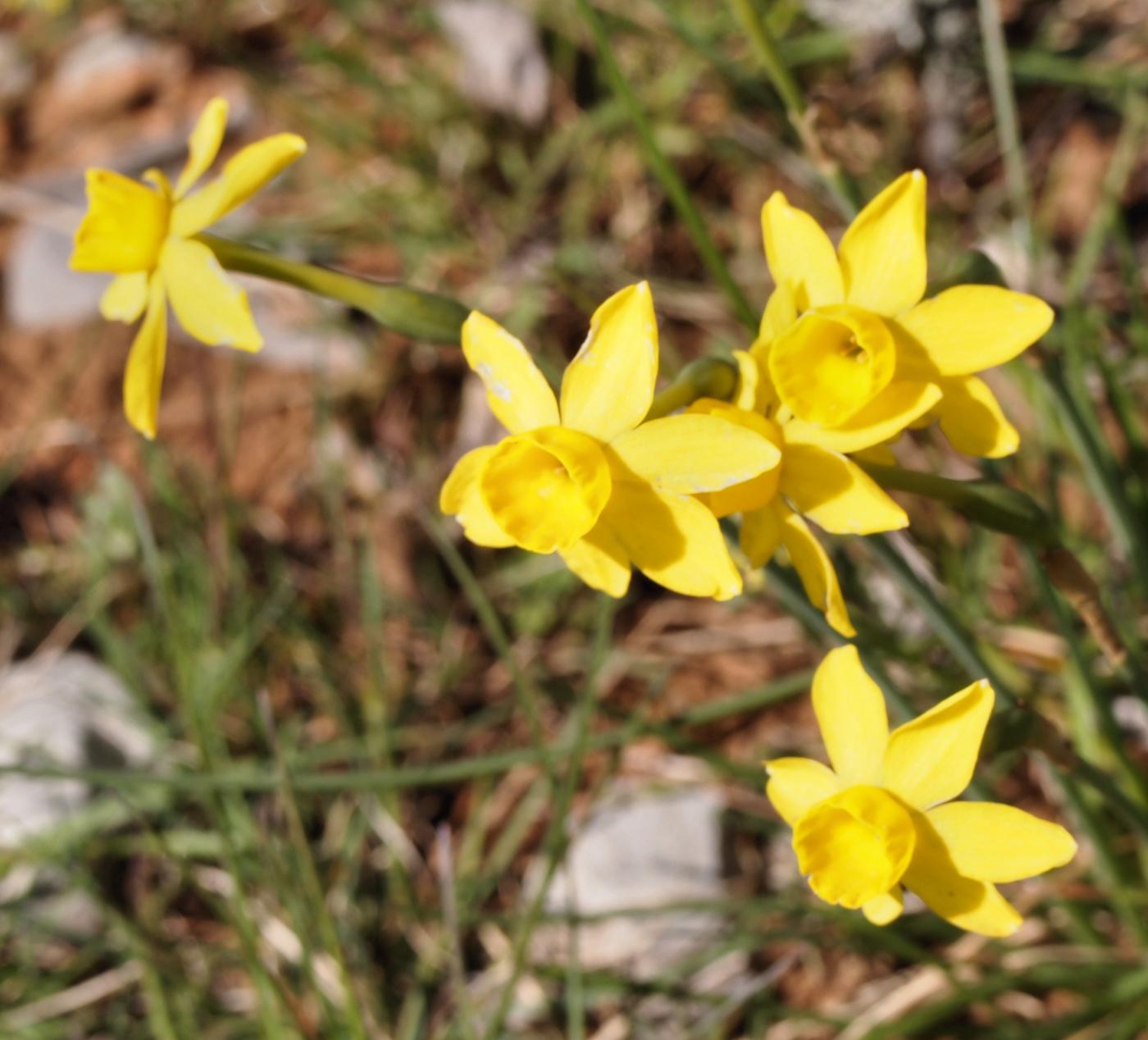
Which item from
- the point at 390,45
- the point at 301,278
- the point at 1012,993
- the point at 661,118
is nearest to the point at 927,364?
the point at 301,278

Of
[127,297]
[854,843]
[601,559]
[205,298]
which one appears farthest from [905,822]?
[127,297]

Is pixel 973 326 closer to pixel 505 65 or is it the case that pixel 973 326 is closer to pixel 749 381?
pixel 749 381

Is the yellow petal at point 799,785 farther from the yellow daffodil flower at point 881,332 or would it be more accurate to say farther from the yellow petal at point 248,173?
the yellow petal at point 248,173

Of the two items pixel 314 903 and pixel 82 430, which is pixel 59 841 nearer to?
pixel 314 903

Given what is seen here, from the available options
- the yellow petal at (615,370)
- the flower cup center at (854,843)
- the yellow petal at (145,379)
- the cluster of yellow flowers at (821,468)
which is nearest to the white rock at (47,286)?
the yellow petal at (145,379)

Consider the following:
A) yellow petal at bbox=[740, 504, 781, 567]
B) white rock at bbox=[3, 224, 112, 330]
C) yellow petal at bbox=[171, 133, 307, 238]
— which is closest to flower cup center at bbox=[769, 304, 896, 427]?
yellow petal at bbox=[740, 504, 781, 567]

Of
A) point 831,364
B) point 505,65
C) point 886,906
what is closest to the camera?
point 831,364
